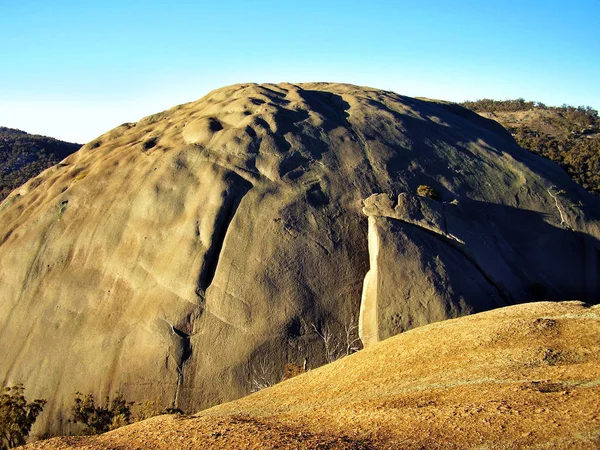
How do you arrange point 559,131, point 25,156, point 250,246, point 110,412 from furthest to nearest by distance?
point 25,156
point 559,131
point 250,246
point 110,412

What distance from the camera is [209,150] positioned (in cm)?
2605

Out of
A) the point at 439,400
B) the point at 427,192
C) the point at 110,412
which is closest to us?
the point at 439,400

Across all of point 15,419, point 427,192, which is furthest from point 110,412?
point 427,192

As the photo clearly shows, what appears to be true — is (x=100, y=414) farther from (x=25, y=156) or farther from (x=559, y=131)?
(x=559, y=131)

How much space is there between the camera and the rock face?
2170 cm

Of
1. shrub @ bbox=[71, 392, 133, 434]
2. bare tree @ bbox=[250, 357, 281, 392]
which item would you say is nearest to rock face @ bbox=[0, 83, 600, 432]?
bare tree @ bbox=[250, 357, 281, 392]

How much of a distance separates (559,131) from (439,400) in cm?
6089

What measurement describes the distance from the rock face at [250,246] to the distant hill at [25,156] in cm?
3445

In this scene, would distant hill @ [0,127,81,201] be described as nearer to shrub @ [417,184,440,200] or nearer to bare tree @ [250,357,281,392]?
bare tree @ [250,357,281,392]

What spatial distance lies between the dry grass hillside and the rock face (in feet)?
12.8

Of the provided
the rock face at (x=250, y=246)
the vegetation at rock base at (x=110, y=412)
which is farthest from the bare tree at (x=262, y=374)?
the vegetation at rock base at (x=110, y=412)

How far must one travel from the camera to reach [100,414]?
64.5 ft

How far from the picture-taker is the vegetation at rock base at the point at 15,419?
18.4 metres

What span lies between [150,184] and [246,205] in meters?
4.50
